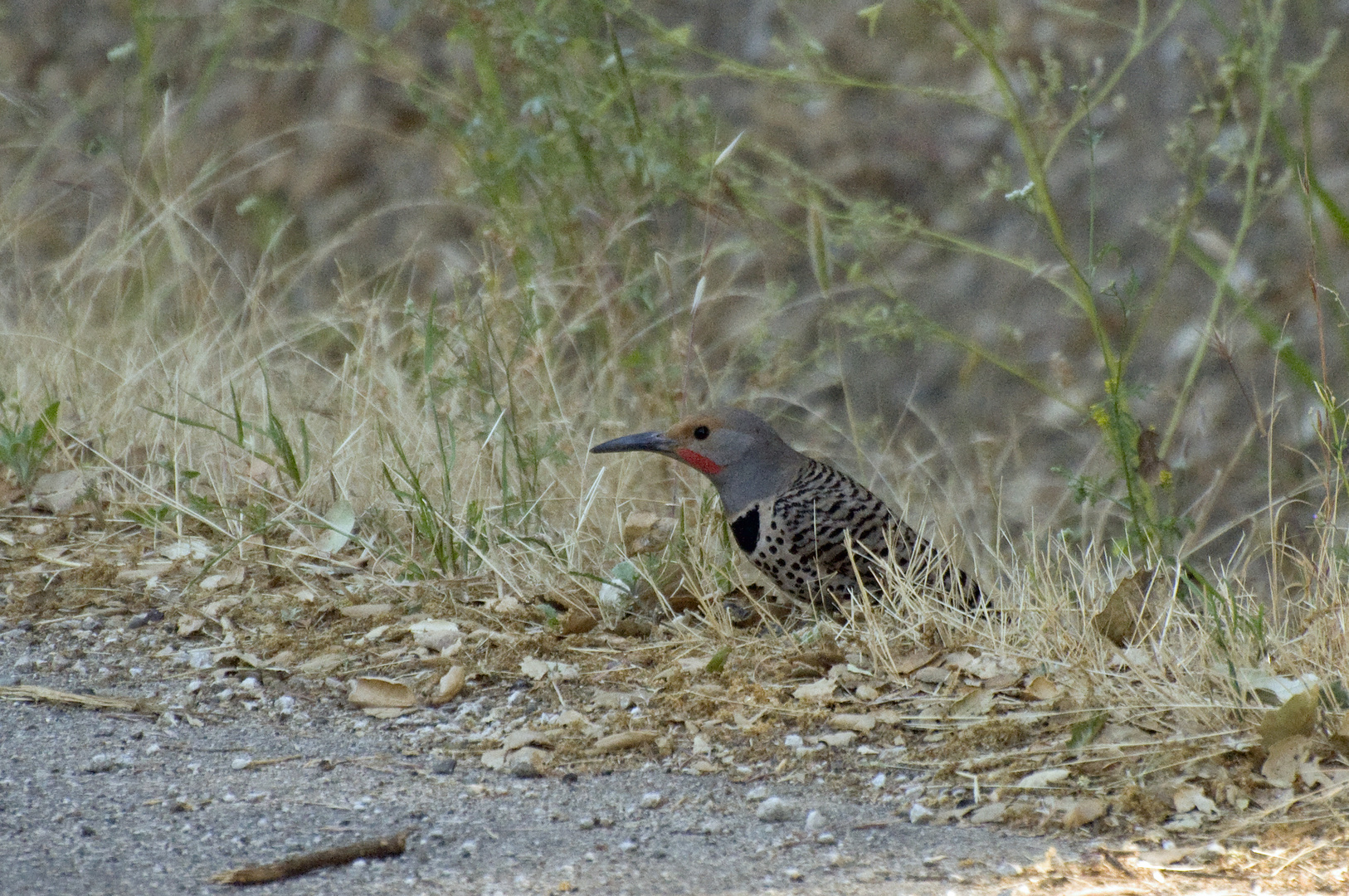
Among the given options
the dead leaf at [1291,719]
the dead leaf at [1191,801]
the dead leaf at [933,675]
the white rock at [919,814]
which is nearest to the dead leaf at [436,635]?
the dead leaf at [933,675]

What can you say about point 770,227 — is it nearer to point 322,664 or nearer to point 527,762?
point 322,664

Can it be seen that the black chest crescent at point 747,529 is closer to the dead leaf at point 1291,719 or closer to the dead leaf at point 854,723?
the dead leaf at point 854,723

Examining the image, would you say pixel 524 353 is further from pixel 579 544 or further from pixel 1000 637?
pixel 1000 637

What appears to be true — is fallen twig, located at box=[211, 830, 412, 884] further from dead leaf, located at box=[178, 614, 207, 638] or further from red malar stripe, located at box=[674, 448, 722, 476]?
red malar stripe, located at box=[674, 448, 722, 476]

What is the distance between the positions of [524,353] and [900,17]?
6.78 meters

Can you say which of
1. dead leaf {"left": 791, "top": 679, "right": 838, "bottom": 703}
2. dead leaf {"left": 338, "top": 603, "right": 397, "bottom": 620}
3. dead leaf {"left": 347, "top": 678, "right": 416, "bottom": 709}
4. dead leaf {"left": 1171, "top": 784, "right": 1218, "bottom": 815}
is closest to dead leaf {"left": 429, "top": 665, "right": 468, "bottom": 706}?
dead leaf {"left": 347, "top": 678, "right": 416, "bottom": 709}

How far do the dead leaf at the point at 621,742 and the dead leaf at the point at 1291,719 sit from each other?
999 millimetres

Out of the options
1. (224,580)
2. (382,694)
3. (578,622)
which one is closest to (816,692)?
(578,622)

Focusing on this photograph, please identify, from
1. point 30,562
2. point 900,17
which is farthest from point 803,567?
point 900,17

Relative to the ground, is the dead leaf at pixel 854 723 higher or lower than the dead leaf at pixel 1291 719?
lower

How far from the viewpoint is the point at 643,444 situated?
3469mm

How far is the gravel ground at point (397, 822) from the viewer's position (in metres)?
2.02

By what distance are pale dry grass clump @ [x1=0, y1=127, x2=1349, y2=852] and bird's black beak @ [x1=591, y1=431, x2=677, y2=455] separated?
0.41ft

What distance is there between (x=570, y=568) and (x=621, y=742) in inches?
27.0
